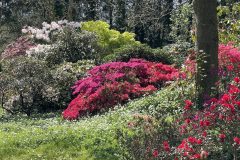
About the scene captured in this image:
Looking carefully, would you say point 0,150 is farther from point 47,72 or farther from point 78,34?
point 78,34

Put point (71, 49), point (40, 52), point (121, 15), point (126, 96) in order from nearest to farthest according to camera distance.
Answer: point (126, 96) < point (71, 49) < point (40, 52) < point (121, 15)

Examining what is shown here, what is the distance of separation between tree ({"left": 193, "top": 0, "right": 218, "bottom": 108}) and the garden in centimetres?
2

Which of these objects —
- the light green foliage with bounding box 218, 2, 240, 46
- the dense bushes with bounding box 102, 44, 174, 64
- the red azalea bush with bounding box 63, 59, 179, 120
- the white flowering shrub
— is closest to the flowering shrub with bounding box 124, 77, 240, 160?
the light green foliage with bounding box 218, 2, 240, 46

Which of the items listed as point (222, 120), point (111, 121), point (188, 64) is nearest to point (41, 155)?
point (111, 121)

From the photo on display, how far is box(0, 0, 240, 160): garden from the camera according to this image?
6.23m

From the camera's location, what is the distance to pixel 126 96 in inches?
516

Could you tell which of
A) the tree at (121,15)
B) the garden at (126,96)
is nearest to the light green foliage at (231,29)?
the garden at (126,96)

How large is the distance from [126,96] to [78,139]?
4013 mm

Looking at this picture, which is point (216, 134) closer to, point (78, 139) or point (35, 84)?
point (78, 139)

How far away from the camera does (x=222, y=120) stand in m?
6.00

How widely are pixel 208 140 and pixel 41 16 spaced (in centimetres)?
3142

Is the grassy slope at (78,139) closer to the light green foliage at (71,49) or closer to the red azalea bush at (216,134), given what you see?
the red azalea bush at (216,134)

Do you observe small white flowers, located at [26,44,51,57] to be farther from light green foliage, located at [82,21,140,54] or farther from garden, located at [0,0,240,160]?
light green foliage, located at [82,21,140,54]

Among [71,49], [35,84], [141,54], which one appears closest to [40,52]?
[71,49]
